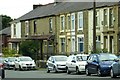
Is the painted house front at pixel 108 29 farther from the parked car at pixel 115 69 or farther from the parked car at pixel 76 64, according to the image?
the parked car at pixel 115 69

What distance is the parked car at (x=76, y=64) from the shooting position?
1533 inches

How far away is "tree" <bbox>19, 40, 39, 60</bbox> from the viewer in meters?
64.9

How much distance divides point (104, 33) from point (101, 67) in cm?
1854

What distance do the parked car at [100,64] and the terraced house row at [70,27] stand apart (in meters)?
14.0

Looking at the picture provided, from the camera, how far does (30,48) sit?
65000 millimetres

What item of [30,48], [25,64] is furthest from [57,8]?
[25,64]

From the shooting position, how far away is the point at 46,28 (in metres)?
67.9

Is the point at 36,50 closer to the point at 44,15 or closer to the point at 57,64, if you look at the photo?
the point at 44,15

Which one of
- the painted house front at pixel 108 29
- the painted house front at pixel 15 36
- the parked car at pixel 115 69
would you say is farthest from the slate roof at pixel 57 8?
the parked car at pixel 115 69

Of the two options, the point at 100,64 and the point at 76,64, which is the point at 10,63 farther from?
the point at 100,64

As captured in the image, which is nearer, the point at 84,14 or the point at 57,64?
the point at 57,64

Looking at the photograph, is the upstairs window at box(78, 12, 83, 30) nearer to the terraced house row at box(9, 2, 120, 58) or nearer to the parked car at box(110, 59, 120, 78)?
the terraced house row at box(9, 2, 120, 58)

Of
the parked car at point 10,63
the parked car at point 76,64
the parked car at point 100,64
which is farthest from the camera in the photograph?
the parked car at point 10,63

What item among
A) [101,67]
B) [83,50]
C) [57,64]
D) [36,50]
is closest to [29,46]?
[36,50]
